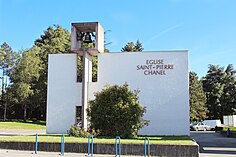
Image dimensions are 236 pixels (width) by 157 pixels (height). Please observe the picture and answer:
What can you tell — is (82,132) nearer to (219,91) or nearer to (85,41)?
(85,41)

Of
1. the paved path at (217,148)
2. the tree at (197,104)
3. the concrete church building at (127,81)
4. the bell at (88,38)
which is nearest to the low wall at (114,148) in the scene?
the paved path at (217,148)

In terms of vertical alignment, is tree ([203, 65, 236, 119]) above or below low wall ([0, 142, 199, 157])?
above

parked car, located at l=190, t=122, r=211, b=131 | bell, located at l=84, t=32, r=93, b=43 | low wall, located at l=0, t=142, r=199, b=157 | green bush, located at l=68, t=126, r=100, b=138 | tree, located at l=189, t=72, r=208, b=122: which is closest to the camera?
low wall, located at l=0, t=142, r=199, b=157

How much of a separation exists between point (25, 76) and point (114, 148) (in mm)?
39257

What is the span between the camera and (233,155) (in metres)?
17.1

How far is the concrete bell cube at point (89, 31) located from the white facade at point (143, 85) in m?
1.02

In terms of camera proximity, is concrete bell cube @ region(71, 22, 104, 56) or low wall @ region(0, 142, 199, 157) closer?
low wall @ region(0, 142, 199, 157)

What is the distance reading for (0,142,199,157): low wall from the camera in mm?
15117

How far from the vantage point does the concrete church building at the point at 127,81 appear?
87.3 feet

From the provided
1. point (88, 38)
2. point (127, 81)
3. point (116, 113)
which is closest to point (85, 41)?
point (88, 38)

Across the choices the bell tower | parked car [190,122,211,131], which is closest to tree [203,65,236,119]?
parked car [190,122,211,131]

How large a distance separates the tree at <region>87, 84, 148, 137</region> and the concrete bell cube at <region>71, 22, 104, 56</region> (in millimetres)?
6114

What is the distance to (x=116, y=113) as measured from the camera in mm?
22062

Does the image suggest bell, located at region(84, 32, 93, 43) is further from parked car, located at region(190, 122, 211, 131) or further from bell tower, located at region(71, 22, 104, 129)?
parked car, located at region(190, 122, 211, 131)
